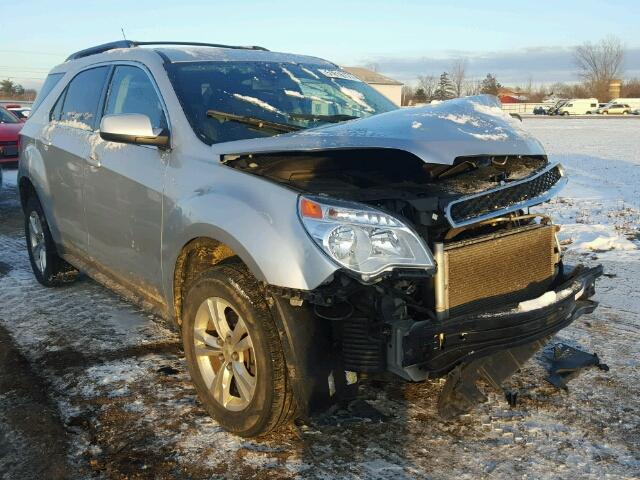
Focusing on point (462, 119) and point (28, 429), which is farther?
point (28, 429)

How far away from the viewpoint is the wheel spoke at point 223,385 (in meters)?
3.17

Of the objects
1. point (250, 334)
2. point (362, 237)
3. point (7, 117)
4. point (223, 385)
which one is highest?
point (7, 117)

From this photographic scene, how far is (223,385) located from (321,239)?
1.06 metres

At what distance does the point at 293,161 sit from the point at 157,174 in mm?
976

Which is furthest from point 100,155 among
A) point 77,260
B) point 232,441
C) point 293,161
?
point 232,441

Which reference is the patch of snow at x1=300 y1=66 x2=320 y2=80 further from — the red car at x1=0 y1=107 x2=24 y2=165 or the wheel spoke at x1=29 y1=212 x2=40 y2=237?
the red car at x1=0 y1=107 x2=24 y2=165

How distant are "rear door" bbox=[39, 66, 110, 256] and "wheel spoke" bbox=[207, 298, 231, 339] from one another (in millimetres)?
1832

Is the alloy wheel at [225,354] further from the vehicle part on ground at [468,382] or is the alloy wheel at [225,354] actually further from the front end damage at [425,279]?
the vehicle part on ground at [468,382]

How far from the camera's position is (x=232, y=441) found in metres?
3.09

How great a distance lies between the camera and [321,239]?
103 inches

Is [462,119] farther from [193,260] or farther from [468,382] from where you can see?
[193,260]

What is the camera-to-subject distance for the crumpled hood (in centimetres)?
275

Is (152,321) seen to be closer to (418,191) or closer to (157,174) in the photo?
(157,174)

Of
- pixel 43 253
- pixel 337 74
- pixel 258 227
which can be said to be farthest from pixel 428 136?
pixel 43 253
